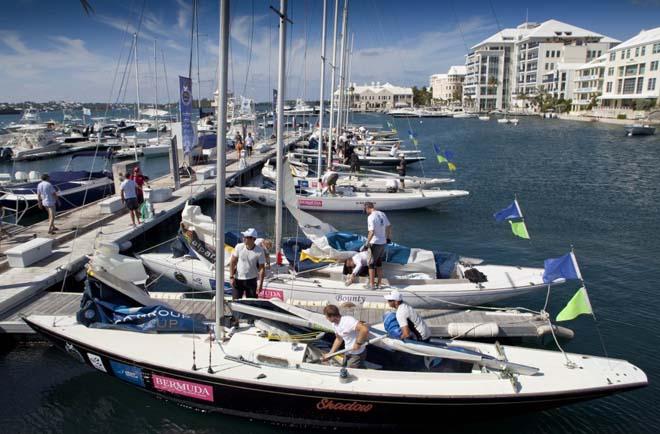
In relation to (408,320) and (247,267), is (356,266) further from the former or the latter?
(408,320)

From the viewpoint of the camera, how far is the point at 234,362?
746 centimetres

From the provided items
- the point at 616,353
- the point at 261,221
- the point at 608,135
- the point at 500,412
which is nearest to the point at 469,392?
the point at 500,412

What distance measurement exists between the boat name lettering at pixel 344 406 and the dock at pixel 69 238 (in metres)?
7.86

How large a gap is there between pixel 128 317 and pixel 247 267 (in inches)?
91.8

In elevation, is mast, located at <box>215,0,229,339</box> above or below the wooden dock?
above

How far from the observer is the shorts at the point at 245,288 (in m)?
9.54

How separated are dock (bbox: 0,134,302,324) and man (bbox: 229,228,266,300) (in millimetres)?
4893

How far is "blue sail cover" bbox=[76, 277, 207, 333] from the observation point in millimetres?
8438

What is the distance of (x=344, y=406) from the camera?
7004 mm

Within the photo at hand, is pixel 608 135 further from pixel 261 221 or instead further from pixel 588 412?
pixel 588 412

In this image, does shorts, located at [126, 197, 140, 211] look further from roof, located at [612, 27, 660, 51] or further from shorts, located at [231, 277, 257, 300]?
roof, located at [612, 27, 660, 51]

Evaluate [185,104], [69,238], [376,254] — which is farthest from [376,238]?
[185,104]

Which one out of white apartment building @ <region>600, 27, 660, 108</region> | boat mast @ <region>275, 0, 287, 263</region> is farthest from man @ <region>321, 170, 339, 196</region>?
white apartment building @ <region>600, 27, 660, 108</region>

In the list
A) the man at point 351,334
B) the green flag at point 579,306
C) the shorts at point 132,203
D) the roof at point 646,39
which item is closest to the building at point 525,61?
the roof at point 646,39
